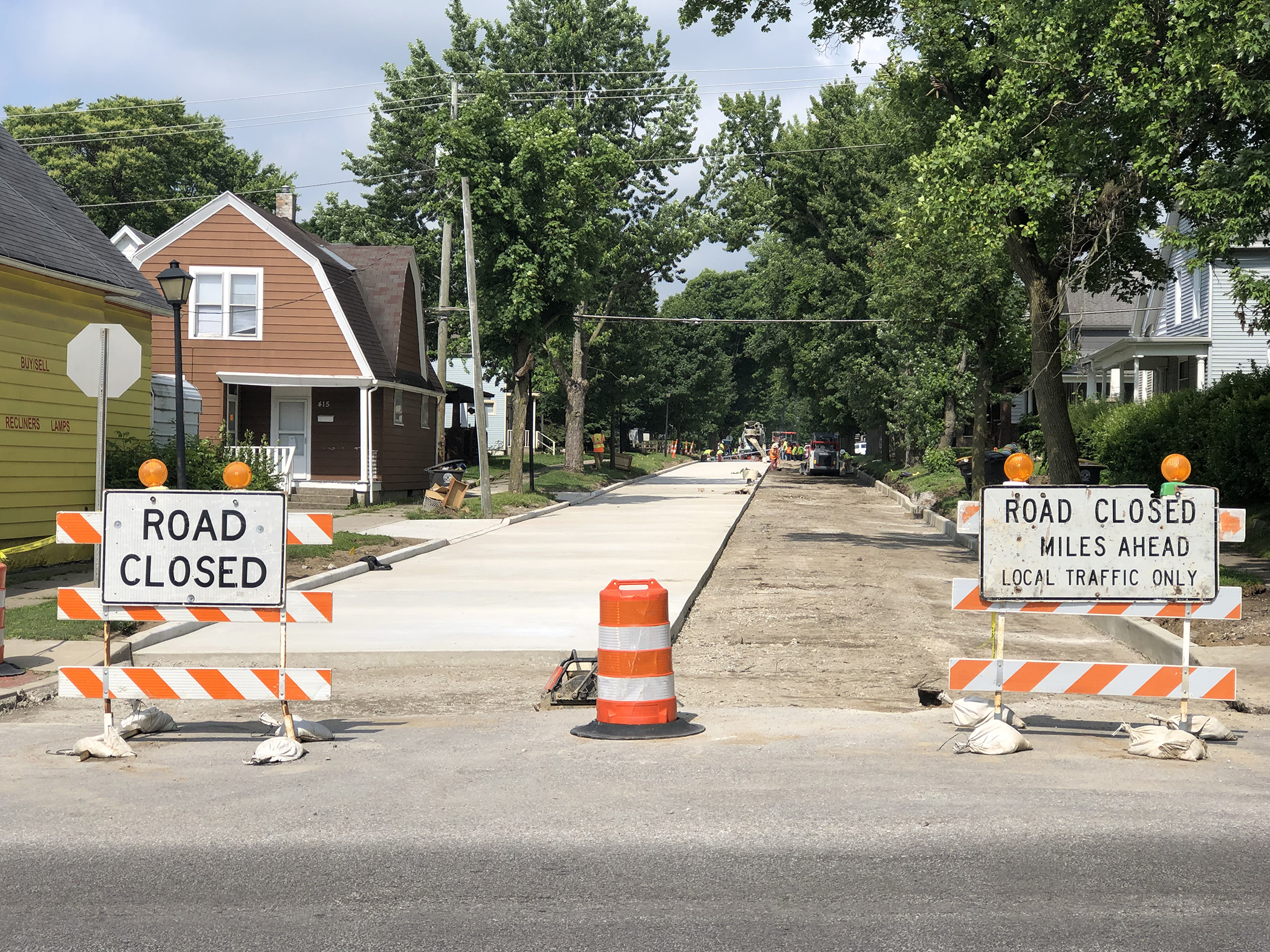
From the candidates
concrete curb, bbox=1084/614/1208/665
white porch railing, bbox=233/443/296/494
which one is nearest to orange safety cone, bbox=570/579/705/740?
concrete curb, bbox=1084/614/1208/665

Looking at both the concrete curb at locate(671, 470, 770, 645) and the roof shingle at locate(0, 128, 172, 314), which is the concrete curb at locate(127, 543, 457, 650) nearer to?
the concrete curb at locate(671, 470, 770, 645)

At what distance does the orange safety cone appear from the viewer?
833cm

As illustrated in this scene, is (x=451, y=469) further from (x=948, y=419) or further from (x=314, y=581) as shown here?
(x=948, y=419)

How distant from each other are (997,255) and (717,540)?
7839 millimetres

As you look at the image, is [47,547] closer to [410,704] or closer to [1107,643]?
[410,704]

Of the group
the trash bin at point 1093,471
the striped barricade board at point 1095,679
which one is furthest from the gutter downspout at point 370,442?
the striped barricade board at point 1095,679

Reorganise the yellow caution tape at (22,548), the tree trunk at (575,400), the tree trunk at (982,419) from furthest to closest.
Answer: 1. the tree trunk at (575,400)
2. the tree trunk at (982,419)
3. the yellow caution tape at (22,548)

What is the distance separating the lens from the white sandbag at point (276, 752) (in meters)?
7.58

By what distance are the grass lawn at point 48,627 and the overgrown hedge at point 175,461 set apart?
6.05 m

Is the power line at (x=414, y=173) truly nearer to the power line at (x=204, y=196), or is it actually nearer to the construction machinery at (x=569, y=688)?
the power line at (x=204, y=196)

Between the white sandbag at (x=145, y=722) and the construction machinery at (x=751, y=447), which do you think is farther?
the construction machinery at (x=751, y=447)

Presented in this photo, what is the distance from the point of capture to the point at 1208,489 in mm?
8242

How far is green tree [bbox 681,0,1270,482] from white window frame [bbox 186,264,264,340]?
14802 millimetres

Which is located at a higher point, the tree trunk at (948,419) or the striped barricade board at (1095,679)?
the tree trunk at (948,419)
